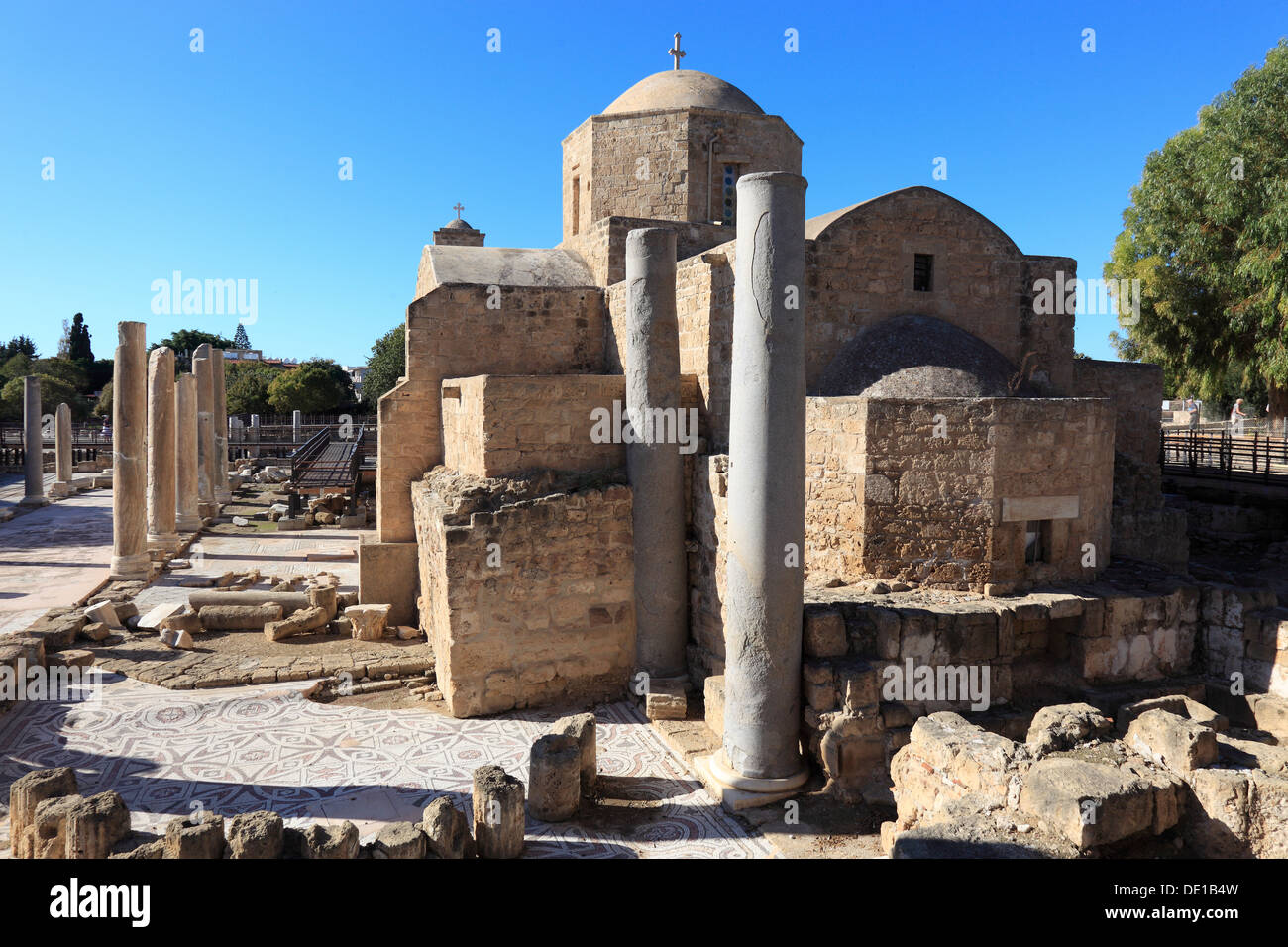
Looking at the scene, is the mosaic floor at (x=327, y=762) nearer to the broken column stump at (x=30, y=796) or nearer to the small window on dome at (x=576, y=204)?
the broken column stump at (x=30, y=796)

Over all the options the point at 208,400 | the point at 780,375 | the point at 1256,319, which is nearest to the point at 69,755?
the point at 780,375

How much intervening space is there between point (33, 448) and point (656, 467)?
1982 cm

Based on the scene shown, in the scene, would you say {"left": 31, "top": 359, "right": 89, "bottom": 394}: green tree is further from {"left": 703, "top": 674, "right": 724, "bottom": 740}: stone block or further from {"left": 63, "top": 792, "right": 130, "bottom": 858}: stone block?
{"left": 703, "top": 674, "right": 724, "bottom": 740}: stone block

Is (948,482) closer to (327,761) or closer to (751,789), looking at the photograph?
(751,789)

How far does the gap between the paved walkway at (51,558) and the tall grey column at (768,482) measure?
31.2 ft

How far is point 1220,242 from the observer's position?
1511 cm

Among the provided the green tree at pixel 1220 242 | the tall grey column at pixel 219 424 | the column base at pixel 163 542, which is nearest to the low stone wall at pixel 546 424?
the column base at pixel 163 542

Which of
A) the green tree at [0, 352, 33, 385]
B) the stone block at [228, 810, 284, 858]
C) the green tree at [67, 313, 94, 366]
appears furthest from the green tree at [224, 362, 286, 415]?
the stone block at [228, 810, 284, 858]

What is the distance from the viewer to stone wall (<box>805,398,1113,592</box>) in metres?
7.70

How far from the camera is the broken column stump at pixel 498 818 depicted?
18.7 feet

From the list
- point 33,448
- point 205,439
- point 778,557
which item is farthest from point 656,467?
point 33,448

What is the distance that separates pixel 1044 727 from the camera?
18.5ft

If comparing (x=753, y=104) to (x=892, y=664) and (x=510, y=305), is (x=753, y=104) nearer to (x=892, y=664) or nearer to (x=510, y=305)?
(x=510, y=305)

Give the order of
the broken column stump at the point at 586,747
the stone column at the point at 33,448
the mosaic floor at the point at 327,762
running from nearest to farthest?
the mosaic floor at the point at 327,762, the broken column stump at the point at 586,747, the stone column at the point at 33,448
